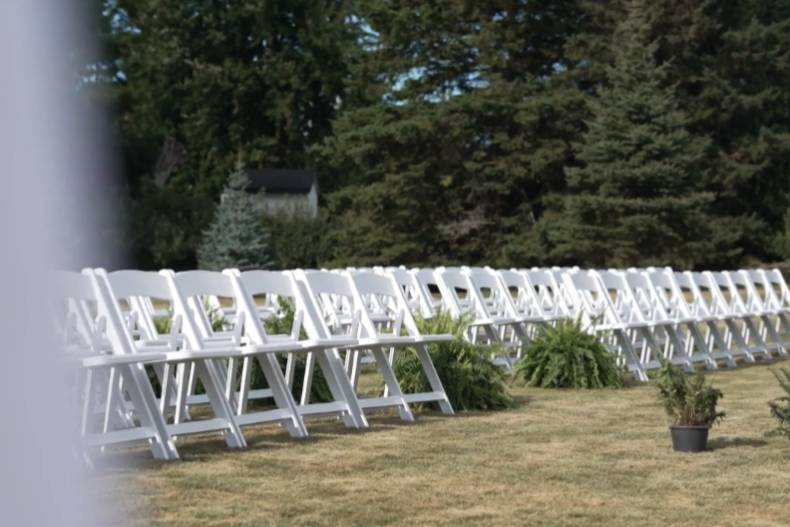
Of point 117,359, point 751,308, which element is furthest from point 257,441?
point 751,308

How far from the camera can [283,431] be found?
384 inches

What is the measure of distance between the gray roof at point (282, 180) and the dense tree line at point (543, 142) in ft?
17.5

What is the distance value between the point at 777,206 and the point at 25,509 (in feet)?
129

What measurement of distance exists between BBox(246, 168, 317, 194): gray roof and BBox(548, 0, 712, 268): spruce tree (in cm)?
1332

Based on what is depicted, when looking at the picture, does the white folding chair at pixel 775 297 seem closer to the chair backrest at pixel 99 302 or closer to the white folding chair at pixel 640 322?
the white folding chair at pixel 640 322

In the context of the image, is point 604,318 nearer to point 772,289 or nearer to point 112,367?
point 772,289

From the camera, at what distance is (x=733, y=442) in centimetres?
923

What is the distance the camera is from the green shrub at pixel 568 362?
1303cm

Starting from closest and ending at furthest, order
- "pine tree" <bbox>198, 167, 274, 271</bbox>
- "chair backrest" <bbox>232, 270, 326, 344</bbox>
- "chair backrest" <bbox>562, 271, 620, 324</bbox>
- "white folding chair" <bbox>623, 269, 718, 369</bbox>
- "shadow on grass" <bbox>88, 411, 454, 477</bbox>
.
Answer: "shadow on grass" <bbox>88, 411, 454, 477</bbox>
"chair backrest" <bbox>232, 270, 326, 344</bbox>
"chair backrest" <bbox>562, 271, 620, 324</bbox>
"white folding chair" <bbox>623, 269, 718, 369</bbox>
"pine tree" <bbox>198, 167, 274, 271</bbox>

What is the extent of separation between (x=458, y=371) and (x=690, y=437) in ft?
9.25

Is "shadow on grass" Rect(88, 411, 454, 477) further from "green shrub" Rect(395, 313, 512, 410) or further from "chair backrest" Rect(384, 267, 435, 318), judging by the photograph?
"chair backrest" Rect(384, 267, 435, 318)

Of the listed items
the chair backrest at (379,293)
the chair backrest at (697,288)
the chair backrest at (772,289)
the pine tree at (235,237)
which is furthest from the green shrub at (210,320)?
the pine tree at (235,237)

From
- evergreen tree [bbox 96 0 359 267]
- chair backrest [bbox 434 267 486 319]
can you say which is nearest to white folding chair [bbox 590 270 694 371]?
chair backrest [bbox 434 267 486 319]

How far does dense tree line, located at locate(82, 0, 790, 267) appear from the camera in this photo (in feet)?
123
